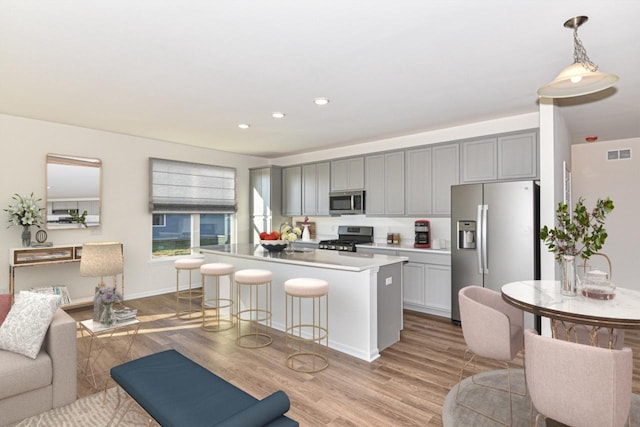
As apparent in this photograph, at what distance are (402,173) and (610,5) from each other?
3.35 m

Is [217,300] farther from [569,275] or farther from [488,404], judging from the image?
[569,275]

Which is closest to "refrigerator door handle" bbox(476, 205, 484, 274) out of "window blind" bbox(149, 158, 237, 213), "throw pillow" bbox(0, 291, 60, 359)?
"throw pillow" bbox(0, 291, 60, 359)

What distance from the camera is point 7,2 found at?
2049mm

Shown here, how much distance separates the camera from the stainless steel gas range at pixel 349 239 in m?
5.67

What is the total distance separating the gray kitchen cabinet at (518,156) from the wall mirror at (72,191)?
562 centimetres

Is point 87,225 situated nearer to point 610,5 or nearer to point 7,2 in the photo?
point 7,2

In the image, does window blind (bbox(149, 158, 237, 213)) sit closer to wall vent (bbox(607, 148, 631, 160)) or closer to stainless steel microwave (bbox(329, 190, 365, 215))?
stainless steel microwave (bbox(329, 190, 365, 215))

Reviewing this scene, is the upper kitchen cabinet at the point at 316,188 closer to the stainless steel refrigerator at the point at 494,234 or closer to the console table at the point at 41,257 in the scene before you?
the stainless steel refrigerator at the point at 494,234

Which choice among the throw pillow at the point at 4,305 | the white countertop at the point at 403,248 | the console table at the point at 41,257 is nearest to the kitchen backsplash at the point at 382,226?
the white countertop at the point at 403,248

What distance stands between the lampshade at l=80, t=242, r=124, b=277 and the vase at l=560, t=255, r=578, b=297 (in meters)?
4.36

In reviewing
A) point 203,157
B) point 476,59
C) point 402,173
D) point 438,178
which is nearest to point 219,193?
point 203,157

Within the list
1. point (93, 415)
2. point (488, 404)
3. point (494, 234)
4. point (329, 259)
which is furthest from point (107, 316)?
point (494, 234)

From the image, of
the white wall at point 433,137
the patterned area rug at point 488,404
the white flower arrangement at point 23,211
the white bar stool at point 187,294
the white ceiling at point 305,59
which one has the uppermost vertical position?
the white ceiling at point 305,59

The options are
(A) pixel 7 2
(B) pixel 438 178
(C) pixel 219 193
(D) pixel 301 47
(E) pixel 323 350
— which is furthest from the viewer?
(C) pixel 219 193
